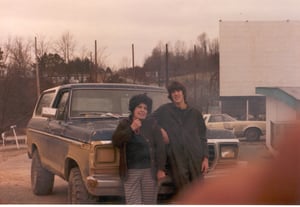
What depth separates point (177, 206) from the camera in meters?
3.81

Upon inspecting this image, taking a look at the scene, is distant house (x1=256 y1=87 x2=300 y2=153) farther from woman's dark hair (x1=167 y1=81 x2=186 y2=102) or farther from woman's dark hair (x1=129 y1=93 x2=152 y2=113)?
woman's dark hair (x1=129 y1=93 x2=152 y2=113)

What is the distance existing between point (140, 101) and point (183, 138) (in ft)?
1.06

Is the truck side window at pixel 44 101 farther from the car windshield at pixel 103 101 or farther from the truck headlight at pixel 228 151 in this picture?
the truck headlight at pixel 228 151

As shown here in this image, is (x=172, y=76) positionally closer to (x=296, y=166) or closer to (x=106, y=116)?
(x=106, y=116)

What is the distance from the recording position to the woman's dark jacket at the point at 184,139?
381 cm

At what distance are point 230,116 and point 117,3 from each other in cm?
90

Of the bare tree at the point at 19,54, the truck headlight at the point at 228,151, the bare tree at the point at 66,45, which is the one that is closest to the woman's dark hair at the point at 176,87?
the truck headlight at the point at 228,151

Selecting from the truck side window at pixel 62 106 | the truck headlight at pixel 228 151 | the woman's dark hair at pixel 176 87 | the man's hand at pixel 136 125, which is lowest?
the truck headlight at pixel 228 151

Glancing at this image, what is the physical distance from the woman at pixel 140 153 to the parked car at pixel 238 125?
1.02ft

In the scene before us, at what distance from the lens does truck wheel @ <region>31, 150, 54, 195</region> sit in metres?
3.88

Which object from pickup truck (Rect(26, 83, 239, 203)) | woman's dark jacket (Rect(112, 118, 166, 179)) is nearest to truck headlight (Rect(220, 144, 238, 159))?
pickup truck (Rect(26, 83, 239, 203))

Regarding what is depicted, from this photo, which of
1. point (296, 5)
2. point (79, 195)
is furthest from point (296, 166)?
point (79, 195)

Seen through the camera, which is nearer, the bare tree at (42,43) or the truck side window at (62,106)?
the bare tree at (42,43)

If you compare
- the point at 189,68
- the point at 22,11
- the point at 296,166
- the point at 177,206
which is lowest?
the point at 177,206
